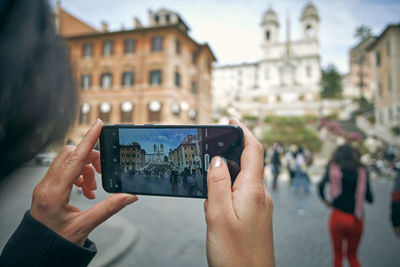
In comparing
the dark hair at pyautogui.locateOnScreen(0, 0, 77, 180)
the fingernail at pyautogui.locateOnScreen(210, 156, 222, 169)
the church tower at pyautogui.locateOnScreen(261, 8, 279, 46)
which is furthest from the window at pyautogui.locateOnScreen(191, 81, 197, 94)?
the fingernail at pyautogui.locateOnScreen(210, 156, 222, 169)

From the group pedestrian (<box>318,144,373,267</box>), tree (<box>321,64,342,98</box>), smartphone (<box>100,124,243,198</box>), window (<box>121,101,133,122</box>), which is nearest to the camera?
smartphone (<box>100,124,243,198</box>)

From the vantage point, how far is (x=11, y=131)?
938mm

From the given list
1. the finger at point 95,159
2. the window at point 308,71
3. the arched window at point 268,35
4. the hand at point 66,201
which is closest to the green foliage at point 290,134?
the arched window at point 268,35

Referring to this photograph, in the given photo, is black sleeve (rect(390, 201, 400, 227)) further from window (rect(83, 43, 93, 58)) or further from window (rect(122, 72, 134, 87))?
window (rect(83, 43, 93, 58))

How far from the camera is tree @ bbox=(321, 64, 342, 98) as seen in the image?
35.1 m

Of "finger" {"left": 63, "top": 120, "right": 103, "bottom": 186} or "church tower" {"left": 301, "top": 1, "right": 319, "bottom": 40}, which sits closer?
"finger" {"left": 63, "top": 120, "right": 103, "bottom": 186}

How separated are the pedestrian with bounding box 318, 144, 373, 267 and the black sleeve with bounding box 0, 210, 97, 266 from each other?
3199 mm

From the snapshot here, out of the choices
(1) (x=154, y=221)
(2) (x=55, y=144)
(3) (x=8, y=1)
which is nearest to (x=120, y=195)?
(2) (x=55, y=144)

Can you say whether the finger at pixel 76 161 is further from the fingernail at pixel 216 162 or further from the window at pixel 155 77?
the window at pixel 155 77

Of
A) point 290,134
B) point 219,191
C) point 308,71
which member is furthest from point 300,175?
point 308,71

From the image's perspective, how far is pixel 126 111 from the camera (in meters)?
18.3

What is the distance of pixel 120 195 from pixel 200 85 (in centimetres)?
2082

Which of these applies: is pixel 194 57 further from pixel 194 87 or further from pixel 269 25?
pixel 269 25

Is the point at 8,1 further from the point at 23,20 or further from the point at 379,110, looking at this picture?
the point at 379,110
